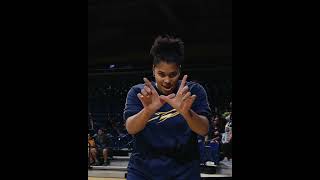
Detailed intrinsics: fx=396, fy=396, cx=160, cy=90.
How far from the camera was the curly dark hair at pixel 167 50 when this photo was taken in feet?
8.92

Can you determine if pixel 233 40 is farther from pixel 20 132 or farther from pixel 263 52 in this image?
pixel 20 132

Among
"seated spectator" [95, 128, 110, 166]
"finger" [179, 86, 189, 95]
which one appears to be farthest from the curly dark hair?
"seated spectator" [95, 128, 110, 166]

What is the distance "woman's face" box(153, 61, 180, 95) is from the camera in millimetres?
2713

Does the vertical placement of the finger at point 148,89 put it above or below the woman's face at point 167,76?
below

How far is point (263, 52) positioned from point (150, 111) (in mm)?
883

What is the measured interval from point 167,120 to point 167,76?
11.8 inches

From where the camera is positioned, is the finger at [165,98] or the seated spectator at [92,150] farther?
the seated spectator at [92,150]

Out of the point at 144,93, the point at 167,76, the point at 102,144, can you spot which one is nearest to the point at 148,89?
the point at 144,93

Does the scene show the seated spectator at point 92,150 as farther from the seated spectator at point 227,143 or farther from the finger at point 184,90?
the seated spectator at point 227,143

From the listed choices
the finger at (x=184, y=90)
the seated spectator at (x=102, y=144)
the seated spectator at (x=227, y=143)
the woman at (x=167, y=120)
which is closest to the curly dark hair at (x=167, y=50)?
the woman at (x=167, y=120)

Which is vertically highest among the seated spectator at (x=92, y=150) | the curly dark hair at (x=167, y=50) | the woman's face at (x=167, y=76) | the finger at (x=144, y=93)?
the curly dark hair at (x=167, y=50)

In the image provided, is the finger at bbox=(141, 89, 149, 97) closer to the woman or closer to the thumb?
the woman

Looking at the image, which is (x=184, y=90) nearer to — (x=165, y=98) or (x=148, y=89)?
(x=165, y=98)

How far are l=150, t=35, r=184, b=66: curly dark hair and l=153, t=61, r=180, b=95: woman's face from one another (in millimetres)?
32
